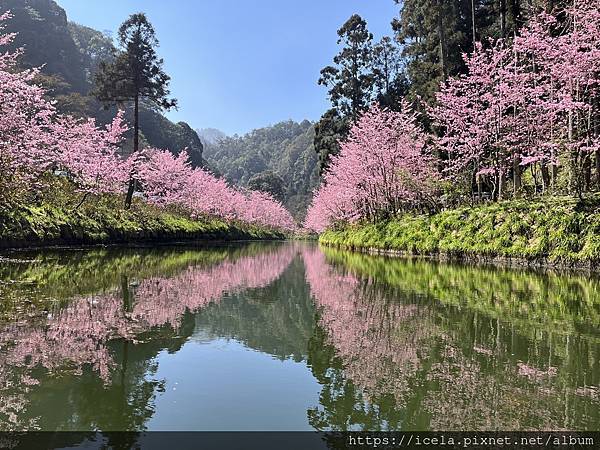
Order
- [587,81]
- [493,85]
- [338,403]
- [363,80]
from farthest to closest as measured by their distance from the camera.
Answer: [363,80] → [493,85] → [587,81] → [338,403]

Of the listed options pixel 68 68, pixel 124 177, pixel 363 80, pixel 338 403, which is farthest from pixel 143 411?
pixel 68 68

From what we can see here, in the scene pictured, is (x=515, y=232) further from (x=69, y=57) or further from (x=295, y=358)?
(x=69, y=57)

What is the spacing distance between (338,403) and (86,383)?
2.00 meters

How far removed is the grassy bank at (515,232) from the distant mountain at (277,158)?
7681 cm

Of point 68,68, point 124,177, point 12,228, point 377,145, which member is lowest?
point 12,228

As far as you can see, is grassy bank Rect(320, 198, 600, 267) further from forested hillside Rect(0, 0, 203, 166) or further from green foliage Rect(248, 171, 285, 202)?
green foliage Rect(248, 171, 285, 202)

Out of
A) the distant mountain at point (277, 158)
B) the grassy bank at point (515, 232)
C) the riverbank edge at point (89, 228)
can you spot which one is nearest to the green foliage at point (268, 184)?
the distant mountain at point (277, 158)

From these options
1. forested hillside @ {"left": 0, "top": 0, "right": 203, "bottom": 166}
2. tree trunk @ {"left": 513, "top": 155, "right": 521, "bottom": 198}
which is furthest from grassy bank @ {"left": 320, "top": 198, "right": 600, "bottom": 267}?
forested hillside @ {"left": 0, "top": 0, "right": 203, "bottom": 166}

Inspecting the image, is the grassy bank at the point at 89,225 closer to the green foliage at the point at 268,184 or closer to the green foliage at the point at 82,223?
the green foliage at the point at 82,223

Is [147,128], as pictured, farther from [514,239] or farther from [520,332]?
[520,332]

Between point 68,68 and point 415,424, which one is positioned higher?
Answer: point 68,68

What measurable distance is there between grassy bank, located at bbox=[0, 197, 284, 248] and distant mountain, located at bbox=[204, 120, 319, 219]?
66.0 meters

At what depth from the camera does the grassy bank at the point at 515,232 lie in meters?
12.5

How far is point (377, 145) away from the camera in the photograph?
24547 millimetres
